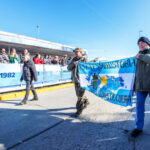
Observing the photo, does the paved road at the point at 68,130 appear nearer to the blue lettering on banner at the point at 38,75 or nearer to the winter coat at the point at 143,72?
the winter coat at the point at 143,72

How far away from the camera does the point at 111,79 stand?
323 centimetres

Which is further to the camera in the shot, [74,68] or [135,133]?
[74,68]

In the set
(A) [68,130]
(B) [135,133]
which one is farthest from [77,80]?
(B) [135,133]

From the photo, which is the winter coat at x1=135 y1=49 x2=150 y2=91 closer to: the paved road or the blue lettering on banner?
the paved road

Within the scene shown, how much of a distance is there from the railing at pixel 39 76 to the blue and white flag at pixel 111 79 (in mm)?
4126

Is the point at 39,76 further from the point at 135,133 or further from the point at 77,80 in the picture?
the point at 135,133

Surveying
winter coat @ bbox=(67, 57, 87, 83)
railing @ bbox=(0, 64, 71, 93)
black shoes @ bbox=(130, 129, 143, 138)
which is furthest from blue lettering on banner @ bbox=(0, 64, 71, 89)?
black shoes @ bbox=(130, 129, 143, 138)

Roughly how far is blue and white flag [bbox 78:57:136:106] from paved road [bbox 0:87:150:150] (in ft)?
2.10

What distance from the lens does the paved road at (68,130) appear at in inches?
86.5

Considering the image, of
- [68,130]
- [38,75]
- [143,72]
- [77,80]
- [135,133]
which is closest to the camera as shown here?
[143,72]

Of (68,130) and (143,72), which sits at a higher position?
(143,72)

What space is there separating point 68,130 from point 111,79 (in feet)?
5.35

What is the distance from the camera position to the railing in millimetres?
6007

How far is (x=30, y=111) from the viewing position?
392 centimetres
